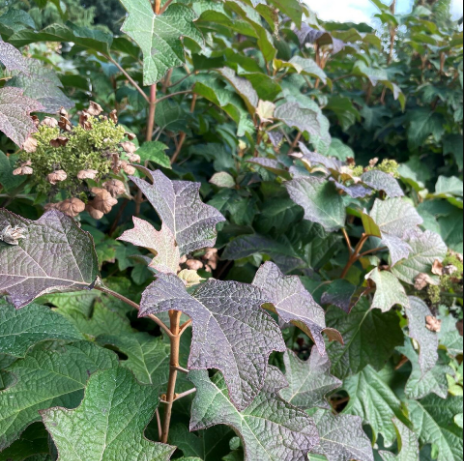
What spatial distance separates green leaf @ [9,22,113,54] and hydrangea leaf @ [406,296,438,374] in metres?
1.15

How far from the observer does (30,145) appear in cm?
86

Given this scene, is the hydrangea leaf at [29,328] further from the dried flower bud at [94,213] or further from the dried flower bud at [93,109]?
the dried flower bud at [93,109]

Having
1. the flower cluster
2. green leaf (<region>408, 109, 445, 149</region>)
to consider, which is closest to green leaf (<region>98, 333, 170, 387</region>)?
the flower cluster

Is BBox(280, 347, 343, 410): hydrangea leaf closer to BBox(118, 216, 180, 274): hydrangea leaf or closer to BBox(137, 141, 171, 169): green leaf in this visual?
BBox(118, 216, 180, 274): hydrangea leaf

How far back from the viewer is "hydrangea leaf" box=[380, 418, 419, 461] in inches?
43.1

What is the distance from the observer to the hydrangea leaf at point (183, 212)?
84cm

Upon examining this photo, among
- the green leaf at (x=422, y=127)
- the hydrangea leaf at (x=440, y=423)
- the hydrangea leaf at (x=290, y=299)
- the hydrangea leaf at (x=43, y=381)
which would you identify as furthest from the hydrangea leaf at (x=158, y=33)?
the green leaf at (x=422, y=127)

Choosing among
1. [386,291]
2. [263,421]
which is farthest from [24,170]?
[386,291]

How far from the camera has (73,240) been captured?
2.47 ft

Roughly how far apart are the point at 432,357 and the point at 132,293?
2.87 feet

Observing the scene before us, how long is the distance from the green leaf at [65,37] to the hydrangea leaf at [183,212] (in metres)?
0.61

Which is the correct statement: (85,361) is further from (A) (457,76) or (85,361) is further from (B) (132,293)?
(A) (457,76)

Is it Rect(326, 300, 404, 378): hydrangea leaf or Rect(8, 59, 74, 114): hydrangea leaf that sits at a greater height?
Rect(8, 59, 74, 114): hydrangea leaf

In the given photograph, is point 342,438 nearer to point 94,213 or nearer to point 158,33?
point 94,213
